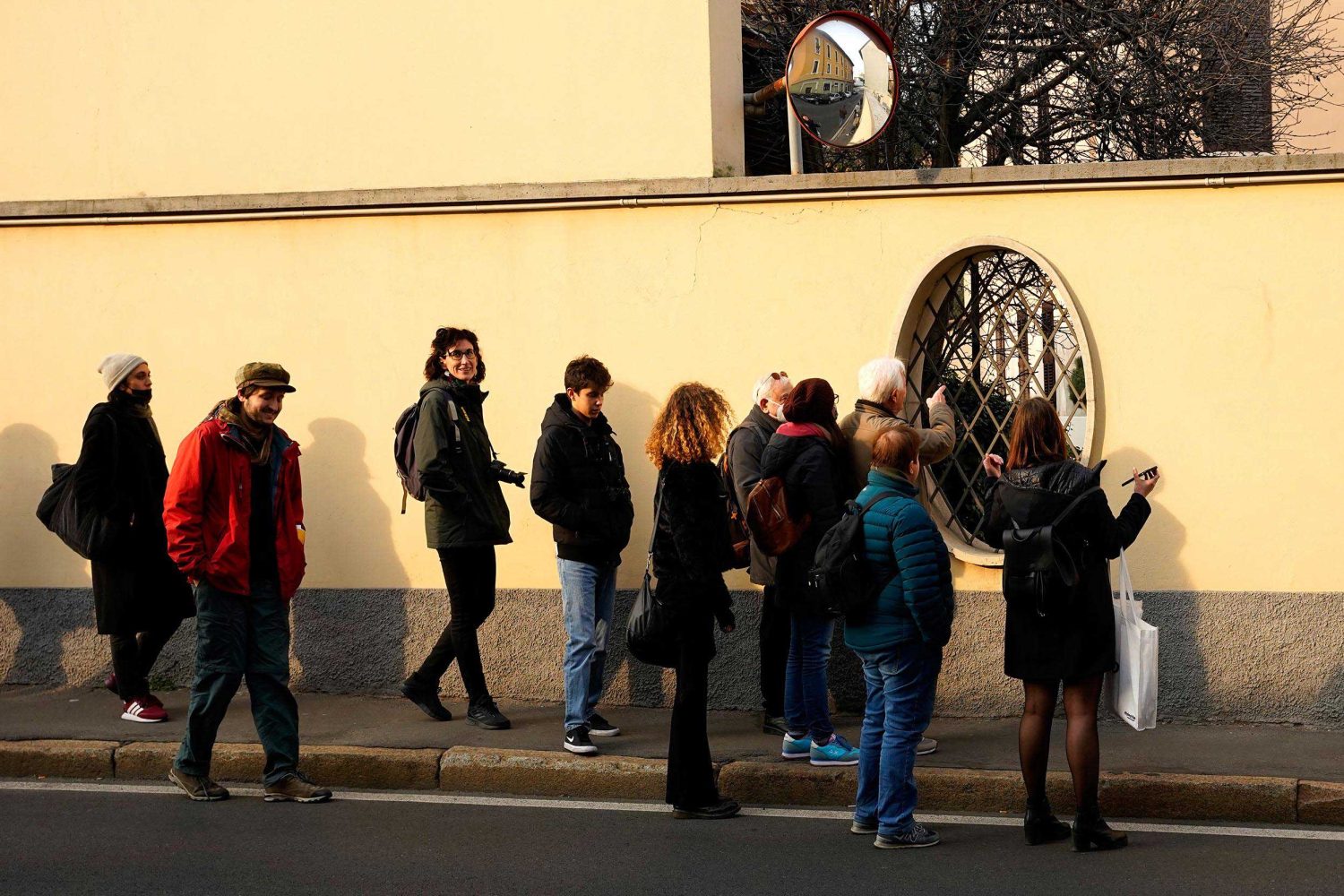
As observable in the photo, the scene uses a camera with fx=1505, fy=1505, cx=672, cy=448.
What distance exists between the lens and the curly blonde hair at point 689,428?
6.20 m

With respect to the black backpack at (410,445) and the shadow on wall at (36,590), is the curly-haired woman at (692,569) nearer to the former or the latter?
the black backpack at (410,445)

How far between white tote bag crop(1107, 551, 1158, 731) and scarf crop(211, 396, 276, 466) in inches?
142

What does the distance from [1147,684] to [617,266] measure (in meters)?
3.80

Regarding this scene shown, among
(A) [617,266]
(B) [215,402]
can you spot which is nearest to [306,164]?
(B) [215,402]

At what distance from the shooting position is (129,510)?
7.83 m

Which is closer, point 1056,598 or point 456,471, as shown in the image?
point 1056,598

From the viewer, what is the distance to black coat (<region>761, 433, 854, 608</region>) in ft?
21.7

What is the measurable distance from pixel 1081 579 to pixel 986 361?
8.77ft

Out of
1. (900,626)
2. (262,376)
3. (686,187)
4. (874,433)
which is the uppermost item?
(686,187)

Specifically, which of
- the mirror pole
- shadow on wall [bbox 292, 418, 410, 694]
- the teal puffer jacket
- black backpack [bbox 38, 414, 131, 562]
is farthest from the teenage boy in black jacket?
black backpack [bbox 38, 414, 131, 562]

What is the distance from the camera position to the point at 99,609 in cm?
788

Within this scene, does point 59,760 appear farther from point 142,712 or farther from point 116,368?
point 116,368

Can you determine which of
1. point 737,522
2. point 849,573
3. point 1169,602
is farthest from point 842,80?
point 849,573

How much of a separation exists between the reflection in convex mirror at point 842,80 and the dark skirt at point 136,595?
421 cm
